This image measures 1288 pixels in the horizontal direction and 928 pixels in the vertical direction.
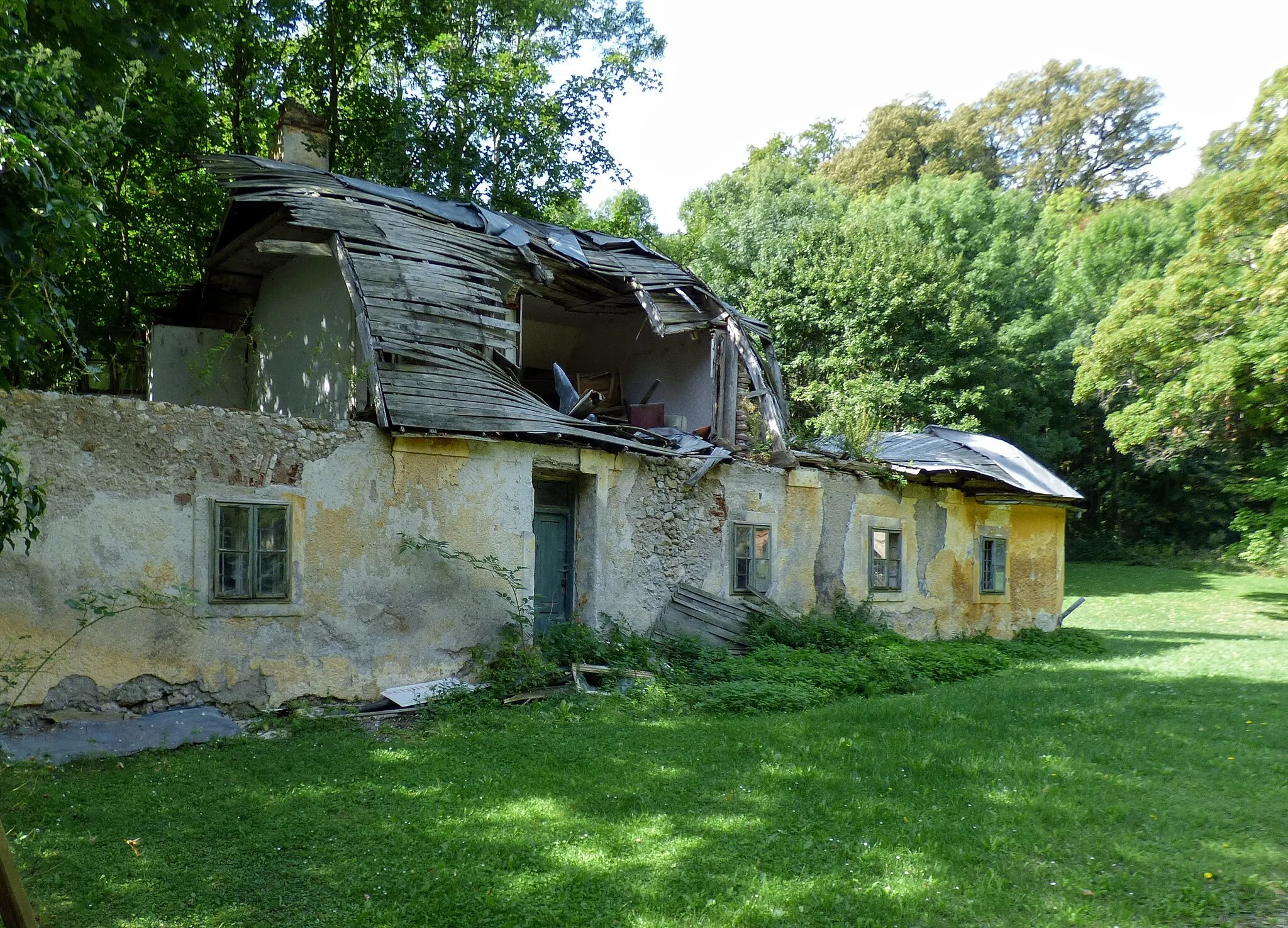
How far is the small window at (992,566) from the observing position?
54.4ft

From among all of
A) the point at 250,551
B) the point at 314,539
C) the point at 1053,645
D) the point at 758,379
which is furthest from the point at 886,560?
the point at 250,551

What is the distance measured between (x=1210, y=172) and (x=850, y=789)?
95.3ft

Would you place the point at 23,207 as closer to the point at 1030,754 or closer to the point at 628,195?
the point at 1030,754

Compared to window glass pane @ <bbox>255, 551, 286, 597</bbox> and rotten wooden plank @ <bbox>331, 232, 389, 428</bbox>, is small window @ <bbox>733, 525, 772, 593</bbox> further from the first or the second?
window glass pane @ <bbox>255, 551, 286, 597</bbox>

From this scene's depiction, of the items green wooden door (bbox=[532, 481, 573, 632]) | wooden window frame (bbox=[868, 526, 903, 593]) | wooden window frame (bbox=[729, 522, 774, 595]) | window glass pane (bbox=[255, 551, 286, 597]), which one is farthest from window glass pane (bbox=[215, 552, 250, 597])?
wooden window frame (bbox=[868, 526, 903, 593])

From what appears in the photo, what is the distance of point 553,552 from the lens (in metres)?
11.4

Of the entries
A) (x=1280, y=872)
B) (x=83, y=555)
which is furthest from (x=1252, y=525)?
(x=83, y=555)

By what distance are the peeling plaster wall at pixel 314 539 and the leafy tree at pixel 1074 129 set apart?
28804mm

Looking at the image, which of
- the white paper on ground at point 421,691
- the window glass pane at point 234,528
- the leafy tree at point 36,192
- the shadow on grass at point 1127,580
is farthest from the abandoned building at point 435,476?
the shadow on grass at point 1127,580

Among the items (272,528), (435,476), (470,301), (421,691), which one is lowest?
(421,691)

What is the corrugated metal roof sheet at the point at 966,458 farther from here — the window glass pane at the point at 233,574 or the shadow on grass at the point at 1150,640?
the window glass pane at the point at 233,574

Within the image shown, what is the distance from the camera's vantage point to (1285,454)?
2036 cm

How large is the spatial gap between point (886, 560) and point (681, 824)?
10.0 m

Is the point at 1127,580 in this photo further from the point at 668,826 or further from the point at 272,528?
the point at 272,528
